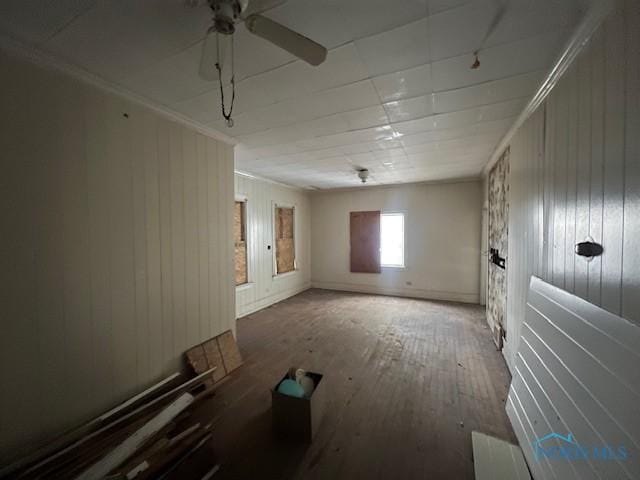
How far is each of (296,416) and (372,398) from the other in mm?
766

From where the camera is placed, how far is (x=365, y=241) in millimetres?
5773

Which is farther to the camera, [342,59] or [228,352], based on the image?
[228,352]

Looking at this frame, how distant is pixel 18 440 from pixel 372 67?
9.87 feet

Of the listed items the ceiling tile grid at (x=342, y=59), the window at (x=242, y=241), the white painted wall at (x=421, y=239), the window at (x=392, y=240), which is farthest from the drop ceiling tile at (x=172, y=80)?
the window at (x=392, y=240)

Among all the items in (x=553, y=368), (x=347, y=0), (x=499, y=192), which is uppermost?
(x=347, y=0)

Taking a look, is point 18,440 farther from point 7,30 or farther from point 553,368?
point 553,368

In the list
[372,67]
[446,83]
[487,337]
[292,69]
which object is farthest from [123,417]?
[487,337]

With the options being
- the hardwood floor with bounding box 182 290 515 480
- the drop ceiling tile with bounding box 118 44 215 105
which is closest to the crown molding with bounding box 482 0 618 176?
the drop ceiling tile with bounding box 118 44 215 105

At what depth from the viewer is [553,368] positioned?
4.47ft

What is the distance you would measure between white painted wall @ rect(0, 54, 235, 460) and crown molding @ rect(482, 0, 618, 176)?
9.08 feet

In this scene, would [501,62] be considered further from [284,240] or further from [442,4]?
[284,240]

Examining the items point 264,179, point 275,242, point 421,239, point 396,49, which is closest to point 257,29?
point 396,49

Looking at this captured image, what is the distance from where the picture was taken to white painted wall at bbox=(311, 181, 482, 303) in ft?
16.0

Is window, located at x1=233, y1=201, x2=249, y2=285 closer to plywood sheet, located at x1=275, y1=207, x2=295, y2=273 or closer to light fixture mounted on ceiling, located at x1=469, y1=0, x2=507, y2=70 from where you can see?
plywood sheet, located at x1=275, y1=207, x2=295, y2=273
